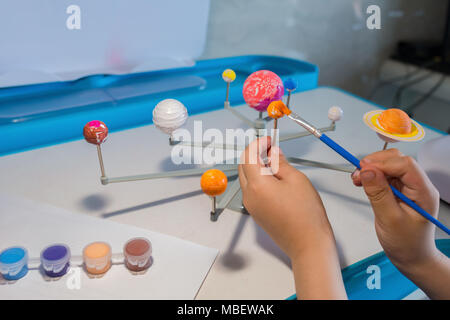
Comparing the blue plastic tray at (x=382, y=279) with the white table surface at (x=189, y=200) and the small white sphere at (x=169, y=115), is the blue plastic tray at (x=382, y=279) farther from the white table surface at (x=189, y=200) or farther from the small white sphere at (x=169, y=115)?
the small white sphere at (x=169, y=115)

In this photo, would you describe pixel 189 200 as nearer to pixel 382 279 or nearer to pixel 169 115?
pixel 169 115

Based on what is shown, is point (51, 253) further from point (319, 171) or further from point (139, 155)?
point (319, 171)

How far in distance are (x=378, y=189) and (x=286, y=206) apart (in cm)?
12

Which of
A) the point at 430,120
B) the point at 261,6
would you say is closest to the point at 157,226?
the point at 261,6

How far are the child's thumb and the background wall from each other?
1.08 metres

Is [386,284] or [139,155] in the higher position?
[139,155]

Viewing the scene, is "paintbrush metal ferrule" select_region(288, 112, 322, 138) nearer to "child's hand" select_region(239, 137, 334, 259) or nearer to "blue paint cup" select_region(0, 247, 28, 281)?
"child's hand" select_region(239, 137, 334, 259)

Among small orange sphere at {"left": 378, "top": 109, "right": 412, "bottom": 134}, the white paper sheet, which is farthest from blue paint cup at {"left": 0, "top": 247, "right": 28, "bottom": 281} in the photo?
small orange sphere at {"left": 378, "top": 109, "right": 412, "bottom": 134}

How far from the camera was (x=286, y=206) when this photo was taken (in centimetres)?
45

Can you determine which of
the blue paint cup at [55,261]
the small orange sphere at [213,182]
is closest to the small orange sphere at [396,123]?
the small orange sphere at [213,182]

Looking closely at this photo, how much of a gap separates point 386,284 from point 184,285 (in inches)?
14.7

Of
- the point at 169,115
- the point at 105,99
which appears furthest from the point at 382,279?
the point at 105,99

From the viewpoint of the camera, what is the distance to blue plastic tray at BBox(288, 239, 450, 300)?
1.68 ft

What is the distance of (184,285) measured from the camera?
46 cm
